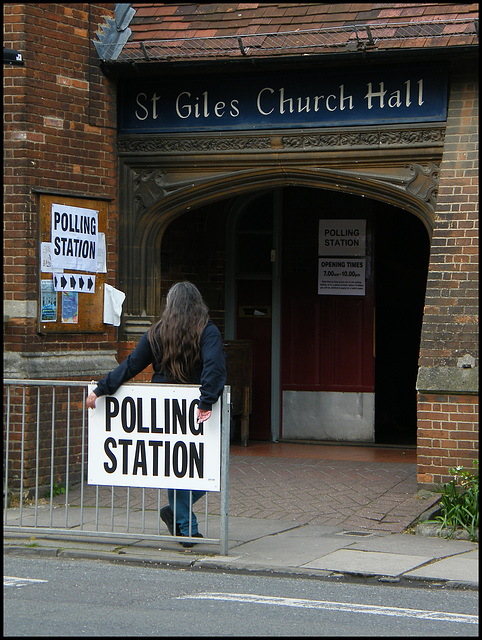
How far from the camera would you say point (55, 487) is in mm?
9672

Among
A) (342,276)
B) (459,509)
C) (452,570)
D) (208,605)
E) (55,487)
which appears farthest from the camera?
(342,276)

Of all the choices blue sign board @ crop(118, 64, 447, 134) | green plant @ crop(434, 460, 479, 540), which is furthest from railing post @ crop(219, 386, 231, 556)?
blue sign board @ crop(118, 64, 447, 134)

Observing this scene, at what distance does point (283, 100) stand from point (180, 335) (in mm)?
3956

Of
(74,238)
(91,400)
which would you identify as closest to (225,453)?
(91,400)

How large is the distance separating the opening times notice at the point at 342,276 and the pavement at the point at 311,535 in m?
2.57

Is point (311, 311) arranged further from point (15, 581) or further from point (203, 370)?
point (15, 581)

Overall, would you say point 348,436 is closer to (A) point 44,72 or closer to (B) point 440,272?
(B) point 440,272

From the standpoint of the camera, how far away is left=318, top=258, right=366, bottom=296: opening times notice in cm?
1248

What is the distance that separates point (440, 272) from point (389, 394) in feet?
14.7

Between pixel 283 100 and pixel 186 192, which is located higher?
pixel 283 100

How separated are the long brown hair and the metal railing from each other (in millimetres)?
946

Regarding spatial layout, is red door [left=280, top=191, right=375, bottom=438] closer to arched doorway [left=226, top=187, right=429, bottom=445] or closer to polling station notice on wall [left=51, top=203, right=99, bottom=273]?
arched doorway [left=226, top=187, right=429, bottom=445]

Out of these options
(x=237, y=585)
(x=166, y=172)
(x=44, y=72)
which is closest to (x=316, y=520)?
(x=237, y=585)

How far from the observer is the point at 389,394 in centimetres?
1358
